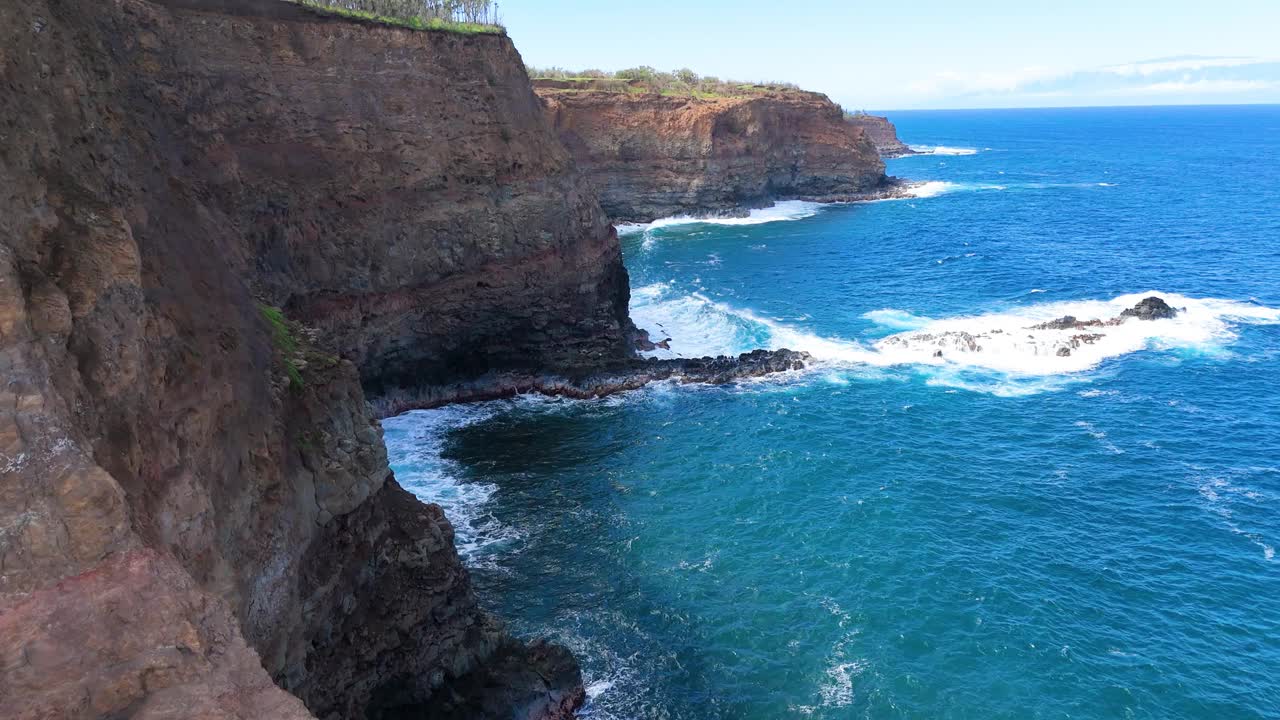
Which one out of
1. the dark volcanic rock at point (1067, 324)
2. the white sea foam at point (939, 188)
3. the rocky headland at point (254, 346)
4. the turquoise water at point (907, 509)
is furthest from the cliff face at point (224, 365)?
the white sea foam at point (939, 188)

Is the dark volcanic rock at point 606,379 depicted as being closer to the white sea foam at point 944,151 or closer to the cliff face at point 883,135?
the cliff face at point 883,135

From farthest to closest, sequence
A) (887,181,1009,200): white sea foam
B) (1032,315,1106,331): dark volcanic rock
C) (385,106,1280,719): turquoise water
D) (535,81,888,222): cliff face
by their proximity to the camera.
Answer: (887,181,1009,200): white sea foam
(535,81,888,222): cliff face
(1032,315,1106,331): dark volcanic rock
(385,106,1280,719): turquoise water

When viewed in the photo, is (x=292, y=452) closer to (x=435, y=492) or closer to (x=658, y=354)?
(x=435, y=492)

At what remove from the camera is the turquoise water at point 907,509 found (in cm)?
2383

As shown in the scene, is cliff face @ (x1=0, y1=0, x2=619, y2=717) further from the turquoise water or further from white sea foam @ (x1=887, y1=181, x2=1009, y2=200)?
white sea foam @ (x1=887, y1=181, x2=1009, y2=200)

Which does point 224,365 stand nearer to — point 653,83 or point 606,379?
point 606,379

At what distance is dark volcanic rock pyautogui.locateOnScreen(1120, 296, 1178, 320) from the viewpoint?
5481 centimetres

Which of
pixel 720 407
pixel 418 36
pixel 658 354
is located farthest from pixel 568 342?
pixel 418 36

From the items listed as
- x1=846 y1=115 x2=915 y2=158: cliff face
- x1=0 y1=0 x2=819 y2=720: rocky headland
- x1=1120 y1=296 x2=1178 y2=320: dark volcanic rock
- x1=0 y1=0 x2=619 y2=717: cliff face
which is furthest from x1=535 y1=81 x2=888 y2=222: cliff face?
x1=846 y1=115 x2=915 y2=158: cliff face

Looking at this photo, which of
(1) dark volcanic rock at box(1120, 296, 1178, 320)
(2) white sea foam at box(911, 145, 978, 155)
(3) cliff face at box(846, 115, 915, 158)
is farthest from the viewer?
(2) white sea foam at box(911, 145, 978, 155)

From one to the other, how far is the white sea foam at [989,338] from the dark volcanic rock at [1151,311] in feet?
1.78

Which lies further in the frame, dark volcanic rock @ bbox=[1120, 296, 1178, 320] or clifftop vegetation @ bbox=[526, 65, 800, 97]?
clifftop vegetation @ bbox=[526, 65, 800, 97]

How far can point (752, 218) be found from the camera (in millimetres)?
96688

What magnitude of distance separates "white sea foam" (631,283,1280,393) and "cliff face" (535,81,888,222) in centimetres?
3644
